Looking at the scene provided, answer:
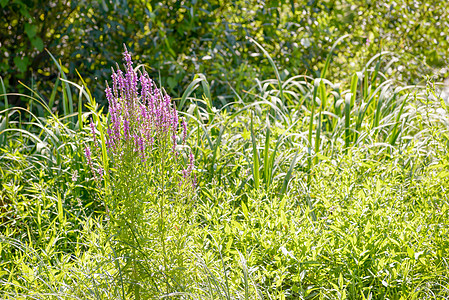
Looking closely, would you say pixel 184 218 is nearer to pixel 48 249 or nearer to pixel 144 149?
pixel 144 149

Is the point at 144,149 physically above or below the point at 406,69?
above

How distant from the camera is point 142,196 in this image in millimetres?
1663

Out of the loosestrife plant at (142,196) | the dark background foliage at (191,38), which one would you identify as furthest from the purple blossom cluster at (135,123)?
the dark background foliage at (191,38)

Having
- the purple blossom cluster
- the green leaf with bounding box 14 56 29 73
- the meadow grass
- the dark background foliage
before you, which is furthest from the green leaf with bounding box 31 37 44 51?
the purple blossom cluster

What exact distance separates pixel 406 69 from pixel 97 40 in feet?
10.6

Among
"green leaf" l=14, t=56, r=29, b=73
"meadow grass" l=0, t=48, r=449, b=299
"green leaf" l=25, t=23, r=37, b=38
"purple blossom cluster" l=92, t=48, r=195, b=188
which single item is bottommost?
"meadow grass" l=0, t=48, r=449, b=299

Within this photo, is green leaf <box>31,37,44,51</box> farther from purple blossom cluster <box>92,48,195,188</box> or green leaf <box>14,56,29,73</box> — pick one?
purple blossom cluster <box>92,48,195,188</box>

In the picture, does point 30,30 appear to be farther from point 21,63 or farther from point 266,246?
point 266,246

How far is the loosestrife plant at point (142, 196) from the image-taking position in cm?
167

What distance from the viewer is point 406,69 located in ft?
16.5

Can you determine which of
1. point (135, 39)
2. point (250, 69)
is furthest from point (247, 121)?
point (135, 39)

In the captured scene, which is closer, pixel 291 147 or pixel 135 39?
pixel 291 147

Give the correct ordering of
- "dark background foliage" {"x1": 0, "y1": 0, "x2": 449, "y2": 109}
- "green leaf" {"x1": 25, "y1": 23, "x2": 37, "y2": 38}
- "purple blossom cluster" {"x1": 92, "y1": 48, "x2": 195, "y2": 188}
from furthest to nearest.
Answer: "dark background foliage" {"x1": 0, "y1": 0, "x2": 449, "y2": 109}, "green leaf" {"x1": 25, "y1": 23, "x2": 37, "y2": 38}, "purple blossom cluster" {"x1": 92, "y1": 48, "x2": 195, "y2": 188}

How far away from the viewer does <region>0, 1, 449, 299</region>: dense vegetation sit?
68.6 inches
